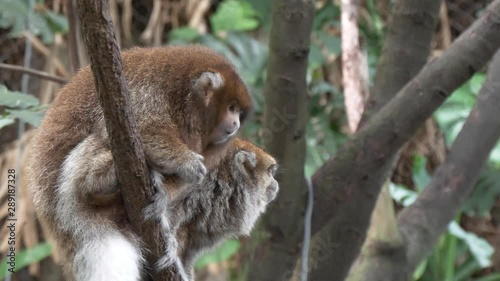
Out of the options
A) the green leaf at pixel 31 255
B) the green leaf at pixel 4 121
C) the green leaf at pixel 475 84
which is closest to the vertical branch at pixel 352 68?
the green leaf at pixel 4 121

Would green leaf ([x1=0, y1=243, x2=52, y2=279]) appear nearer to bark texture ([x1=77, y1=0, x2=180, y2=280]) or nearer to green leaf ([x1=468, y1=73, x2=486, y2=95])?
bark texture ([x1=77, y1=0, x2=180, y2=280])

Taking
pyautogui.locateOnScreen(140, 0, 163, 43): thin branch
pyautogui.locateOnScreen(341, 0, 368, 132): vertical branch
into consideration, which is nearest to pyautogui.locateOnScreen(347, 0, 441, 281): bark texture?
pyautogui.locateOnScreen(341, 0, 368, 132): vertical branch

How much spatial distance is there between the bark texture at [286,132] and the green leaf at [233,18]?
6.19 ft

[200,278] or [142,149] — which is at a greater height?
[142,149]

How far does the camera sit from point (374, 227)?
2.64 m

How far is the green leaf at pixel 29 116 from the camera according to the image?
1960mm

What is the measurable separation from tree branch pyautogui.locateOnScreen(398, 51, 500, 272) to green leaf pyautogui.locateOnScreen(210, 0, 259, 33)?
5.72ft

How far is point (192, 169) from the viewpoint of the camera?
1807mm

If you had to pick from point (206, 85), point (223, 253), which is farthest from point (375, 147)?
point (223, 253)

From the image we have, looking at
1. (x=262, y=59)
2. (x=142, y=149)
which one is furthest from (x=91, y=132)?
(x=262, y=59)

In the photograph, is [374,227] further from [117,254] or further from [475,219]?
[475,219]

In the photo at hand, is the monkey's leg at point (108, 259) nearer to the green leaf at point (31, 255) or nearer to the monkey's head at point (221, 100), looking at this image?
the monkey's head at point (221, 100)

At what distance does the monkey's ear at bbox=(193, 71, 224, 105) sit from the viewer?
6.35ft

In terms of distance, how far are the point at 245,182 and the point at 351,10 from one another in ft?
3.45
